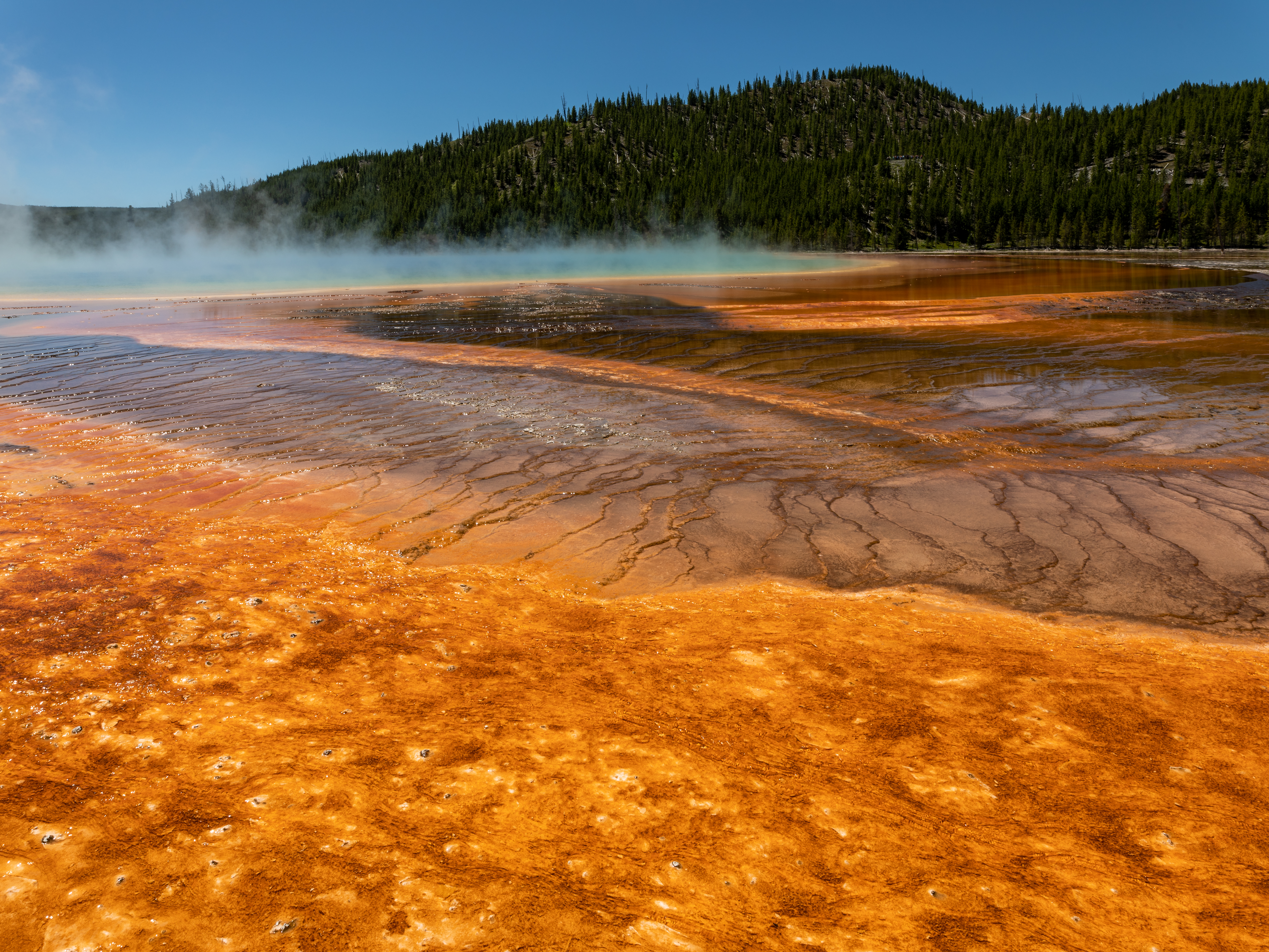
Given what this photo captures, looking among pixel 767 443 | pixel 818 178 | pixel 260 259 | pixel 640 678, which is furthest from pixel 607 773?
pixel 260 259

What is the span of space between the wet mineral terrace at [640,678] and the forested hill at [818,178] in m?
78.8

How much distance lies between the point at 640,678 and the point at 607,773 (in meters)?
0.83

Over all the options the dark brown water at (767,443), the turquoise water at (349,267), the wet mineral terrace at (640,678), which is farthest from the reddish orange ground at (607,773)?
the turquoise water at (349,267)

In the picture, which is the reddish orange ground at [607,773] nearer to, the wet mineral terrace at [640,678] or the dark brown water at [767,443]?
the wet mineral terrace at [640,678]

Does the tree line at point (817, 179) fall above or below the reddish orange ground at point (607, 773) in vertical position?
above

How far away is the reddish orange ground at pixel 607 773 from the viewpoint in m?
2.35

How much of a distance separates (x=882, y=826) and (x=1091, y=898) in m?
0.65

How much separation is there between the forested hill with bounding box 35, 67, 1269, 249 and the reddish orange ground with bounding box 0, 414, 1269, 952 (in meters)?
81.4

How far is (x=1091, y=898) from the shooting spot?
241 centimetres

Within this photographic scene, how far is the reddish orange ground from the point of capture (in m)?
2.35

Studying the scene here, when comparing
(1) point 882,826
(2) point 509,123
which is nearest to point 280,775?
(1) point 882,826

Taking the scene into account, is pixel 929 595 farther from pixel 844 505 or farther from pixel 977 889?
pixel 977 889

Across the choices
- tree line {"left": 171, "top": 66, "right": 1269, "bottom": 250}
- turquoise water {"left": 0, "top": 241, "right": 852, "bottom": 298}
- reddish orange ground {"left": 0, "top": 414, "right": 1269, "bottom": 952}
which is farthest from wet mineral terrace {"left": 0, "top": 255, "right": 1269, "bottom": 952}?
tree line {"left": 171, "top": 66, "right": 1269, "bottom": 250}

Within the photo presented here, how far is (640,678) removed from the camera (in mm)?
3859
